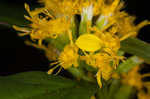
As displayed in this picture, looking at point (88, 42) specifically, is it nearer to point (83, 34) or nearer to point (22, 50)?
point (83, 34)

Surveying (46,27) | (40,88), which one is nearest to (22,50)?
(46,27)

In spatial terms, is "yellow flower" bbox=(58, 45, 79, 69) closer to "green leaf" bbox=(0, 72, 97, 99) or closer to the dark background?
"green leaf" bbox=(0, 72, 97, 99)

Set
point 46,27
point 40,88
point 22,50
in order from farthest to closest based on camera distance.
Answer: point 22,50, point 46,27, point 40,88

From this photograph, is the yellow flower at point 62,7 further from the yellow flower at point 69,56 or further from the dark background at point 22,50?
the dark background at point 22,50

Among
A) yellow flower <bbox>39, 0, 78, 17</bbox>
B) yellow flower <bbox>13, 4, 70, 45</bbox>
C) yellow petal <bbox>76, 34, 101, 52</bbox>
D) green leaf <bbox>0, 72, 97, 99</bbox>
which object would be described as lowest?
green leaf <bbox>0, 72, 97, 99</bbox>

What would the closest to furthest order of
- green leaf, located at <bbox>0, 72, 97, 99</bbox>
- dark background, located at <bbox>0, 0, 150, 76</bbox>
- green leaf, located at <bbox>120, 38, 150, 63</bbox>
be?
green leaf, located at <bbox>0, 72, 97, 99</bbox>, green leaf, located at <bbox>120, 38, 150, 63</bbox>, dark background, located at <bbox>0, 0, 150, 76</bbox>

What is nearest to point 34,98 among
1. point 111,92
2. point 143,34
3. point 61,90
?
point 61,90

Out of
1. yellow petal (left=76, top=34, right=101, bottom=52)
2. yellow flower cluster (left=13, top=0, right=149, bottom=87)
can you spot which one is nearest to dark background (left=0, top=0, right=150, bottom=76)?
yellow flower cluster (left=13, top=0, right=149, bottom=87)
